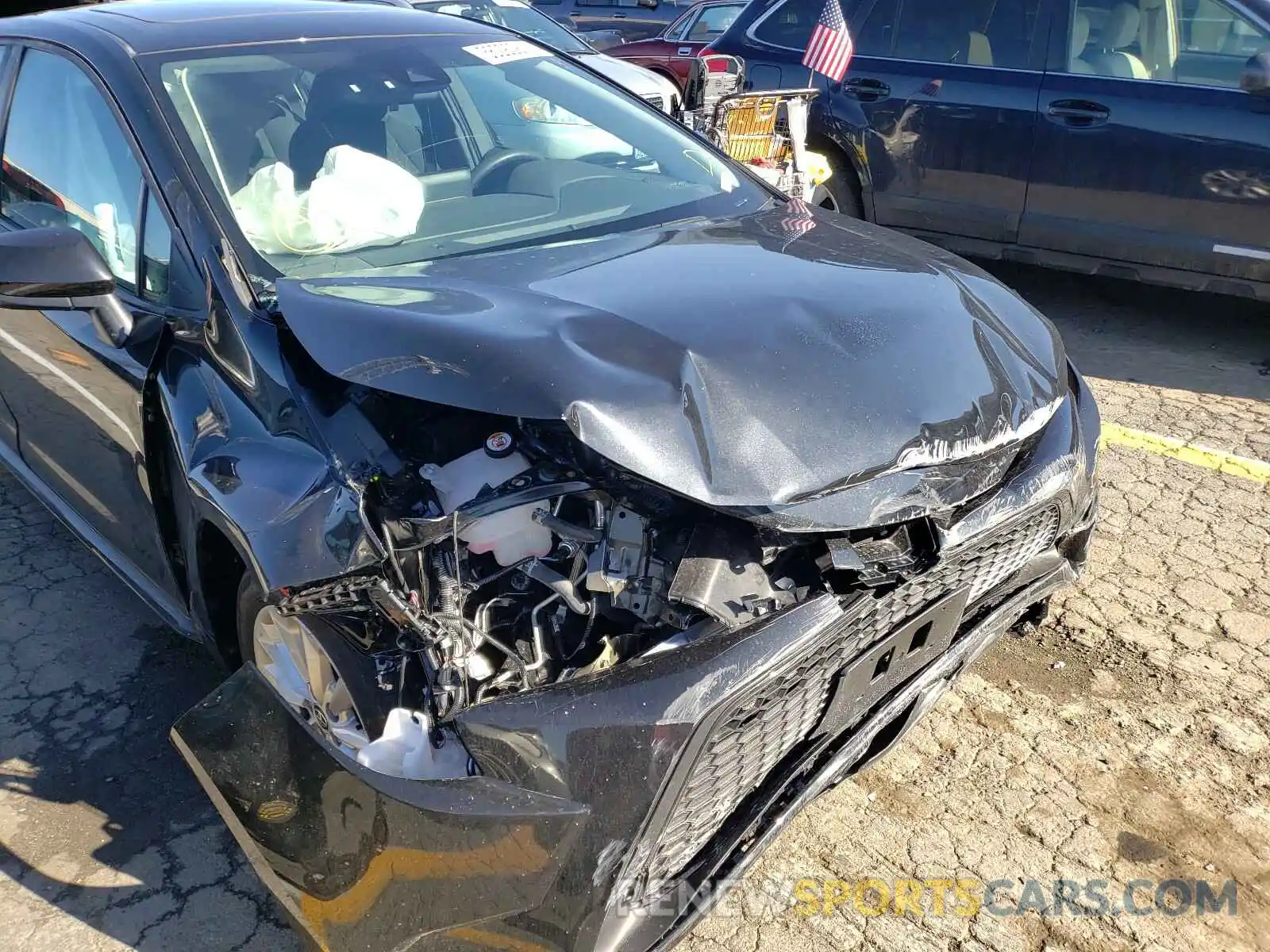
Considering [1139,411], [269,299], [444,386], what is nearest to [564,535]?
[444,386]

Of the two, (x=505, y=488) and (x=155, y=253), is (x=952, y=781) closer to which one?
(x=505, y=488)

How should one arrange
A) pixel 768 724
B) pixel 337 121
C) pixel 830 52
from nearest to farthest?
1. pixel 768 724
2. pixel 337 121
3. pixel 830 52

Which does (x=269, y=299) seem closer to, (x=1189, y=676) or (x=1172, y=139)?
(x=1189, y=676)

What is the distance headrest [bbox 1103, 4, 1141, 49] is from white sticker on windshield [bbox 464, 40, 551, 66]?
3.22m

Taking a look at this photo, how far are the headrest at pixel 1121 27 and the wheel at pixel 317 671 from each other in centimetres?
494

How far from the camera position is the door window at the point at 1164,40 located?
4992 mm

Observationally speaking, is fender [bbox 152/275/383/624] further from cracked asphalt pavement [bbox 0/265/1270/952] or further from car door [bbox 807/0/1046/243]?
car door [bbox 807/0/1046/243]

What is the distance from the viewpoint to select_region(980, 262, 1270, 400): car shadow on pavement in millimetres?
5020

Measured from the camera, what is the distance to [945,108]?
18.5 ft

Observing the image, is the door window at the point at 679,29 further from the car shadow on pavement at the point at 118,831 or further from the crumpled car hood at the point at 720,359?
the car shadow on pavement at the point at 118,831

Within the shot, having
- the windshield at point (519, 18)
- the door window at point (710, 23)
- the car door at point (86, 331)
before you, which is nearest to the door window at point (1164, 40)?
the windshield at point (519, 18)

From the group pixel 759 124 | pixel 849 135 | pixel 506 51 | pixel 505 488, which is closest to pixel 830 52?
pixel 849 135

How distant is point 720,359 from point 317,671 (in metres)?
0.96

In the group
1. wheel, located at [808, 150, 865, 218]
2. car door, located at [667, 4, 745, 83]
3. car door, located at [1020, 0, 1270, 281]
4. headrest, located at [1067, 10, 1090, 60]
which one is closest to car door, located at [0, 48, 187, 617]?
wheel, located at [808, 150, 865, 218]
